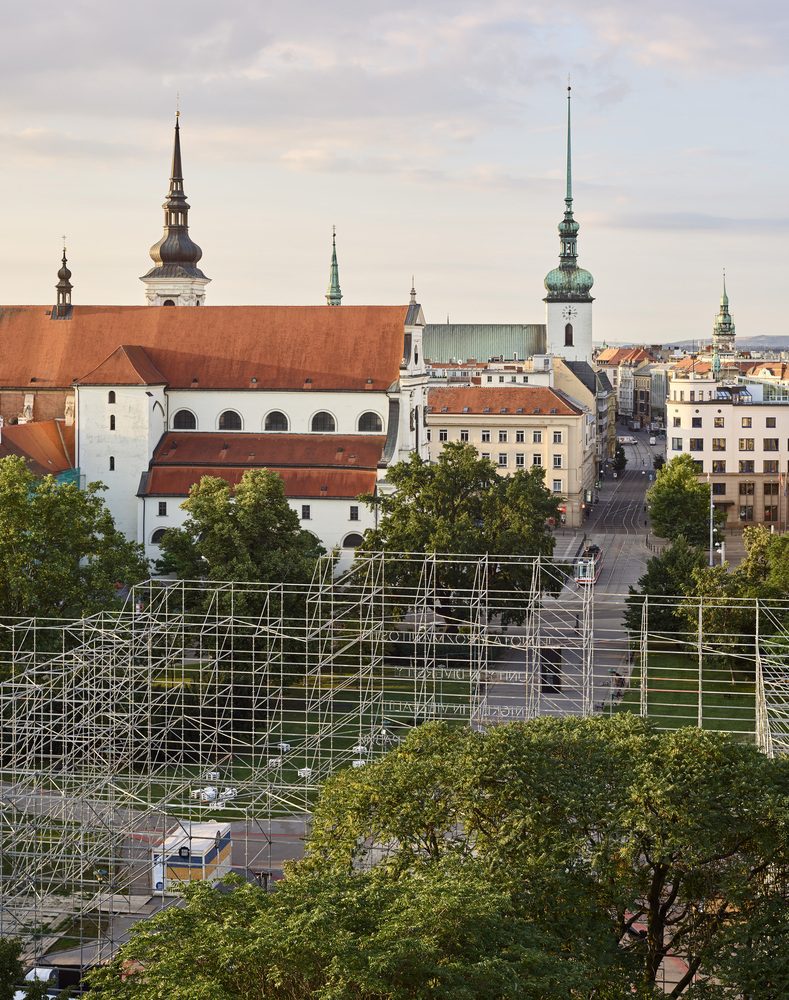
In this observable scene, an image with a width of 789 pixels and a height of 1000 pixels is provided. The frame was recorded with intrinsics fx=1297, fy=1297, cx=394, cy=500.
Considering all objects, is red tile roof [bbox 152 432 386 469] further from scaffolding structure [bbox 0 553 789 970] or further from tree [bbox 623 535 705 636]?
tree [bbox 623 535 705 636]

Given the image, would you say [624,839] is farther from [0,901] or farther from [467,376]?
[467,376]

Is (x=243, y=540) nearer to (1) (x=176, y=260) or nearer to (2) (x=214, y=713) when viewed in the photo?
(2) (x=214, y=713)

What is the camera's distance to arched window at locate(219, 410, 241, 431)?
5788 cm

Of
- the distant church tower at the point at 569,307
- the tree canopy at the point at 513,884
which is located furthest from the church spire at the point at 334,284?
the tree canopy at the point at 513,884

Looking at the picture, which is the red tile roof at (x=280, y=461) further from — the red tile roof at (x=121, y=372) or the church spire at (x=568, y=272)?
the church spire at (x=568, y=272)

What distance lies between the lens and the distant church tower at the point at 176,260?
222ft

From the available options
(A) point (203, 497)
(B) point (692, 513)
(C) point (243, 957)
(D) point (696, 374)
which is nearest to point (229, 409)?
(A) point (203, 497)

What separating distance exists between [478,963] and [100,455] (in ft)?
147

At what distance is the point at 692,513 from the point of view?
64.9 m

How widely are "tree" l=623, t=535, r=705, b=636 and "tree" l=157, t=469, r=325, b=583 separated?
11.6 meters

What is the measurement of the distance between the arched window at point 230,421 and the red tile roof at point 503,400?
22390mm

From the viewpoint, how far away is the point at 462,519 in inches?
1735

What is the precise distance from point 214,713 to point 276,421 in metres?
23.8

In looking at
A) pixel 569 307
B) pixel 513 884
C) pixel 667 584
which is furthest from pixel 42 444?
pixel 569 307
